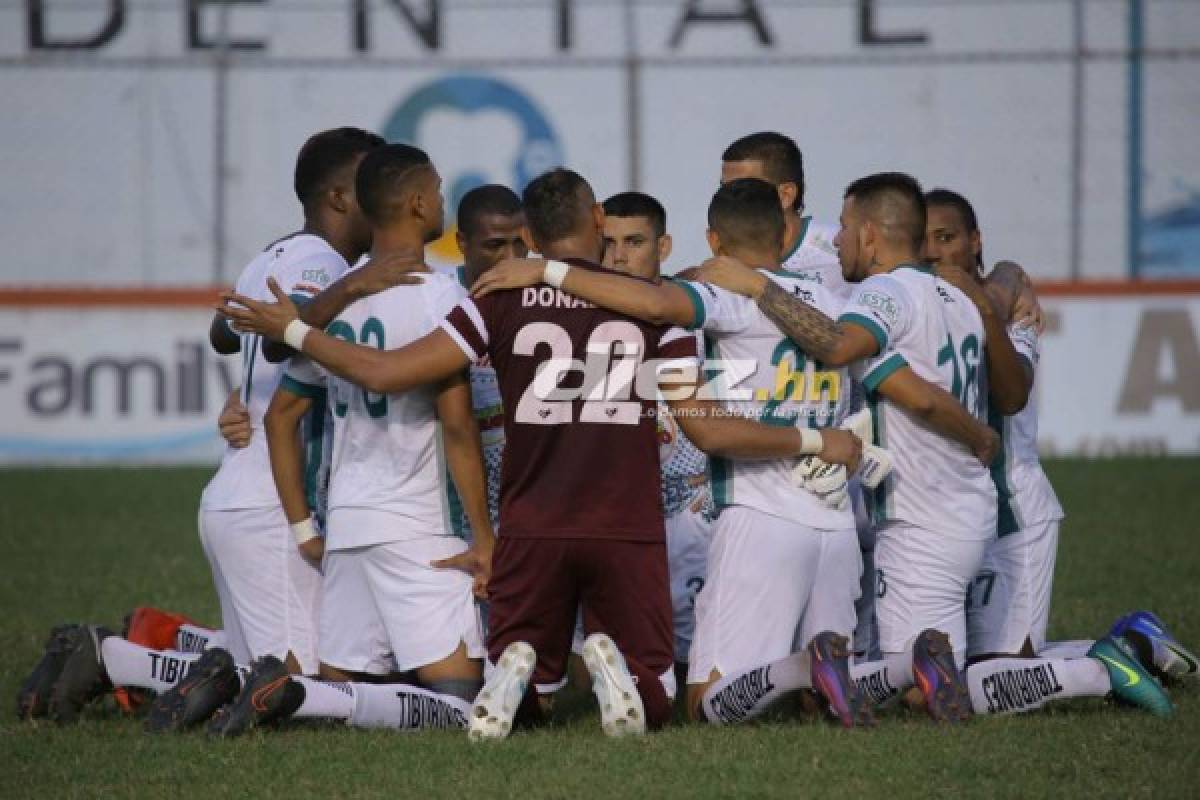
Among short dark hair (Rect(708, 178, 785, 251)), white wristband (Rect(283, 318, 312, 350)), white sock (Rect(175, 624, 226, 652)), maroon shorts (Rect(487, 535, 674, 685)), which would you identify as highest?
short dark hair (Rect(708, 178, 785, 251))

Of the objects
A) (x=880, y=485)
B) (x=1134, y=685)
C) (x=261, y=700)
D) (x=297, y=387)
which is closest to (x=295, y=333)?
(x=297, y=387)

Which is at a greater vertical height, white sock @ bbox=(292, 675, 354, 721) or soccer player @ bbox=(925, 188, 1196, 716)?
soccer player @ bbox=(925, 188, 1196, 716)

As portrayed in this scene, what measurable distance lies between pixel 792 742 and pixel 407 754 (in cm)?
146

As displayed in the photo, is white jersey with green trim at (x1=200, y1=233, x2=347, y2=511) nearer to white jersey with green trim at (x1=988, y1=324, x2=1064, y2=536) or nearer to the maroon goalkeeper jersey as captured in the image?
the maroon goalkeeper jersey

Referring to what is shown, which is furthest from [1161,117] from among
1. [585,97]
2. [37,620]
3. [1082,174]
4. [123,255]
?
[37,620]

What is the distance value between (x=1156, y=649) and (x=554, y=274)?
3.33m

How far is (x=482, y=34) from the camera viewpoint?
22641mm

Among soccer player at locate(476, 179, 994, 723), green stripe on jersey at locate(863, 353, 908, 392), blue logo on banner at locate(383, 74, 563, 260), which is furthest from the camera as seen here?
blue logo on banner at locate(383, 74, 563, 260)

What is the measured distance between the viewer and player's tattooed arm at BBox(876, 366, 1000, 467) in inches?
304

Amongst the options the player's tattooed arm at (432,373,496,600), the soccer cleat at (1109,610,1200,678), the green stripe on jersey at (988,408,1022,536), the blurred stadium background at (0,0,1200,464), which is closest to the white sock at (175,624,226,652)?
the player's tattooed arm at (432,373,496,600)

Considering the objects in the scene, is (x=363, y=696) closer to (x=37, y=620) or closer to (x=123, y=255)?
(x=37, y=620)

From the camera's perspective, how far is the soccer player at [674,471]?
899cm

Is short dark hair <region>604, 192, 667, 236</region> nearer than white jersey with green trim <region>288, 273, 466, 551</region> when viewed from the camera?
No

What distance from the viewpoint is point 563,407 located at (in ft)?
24.2
